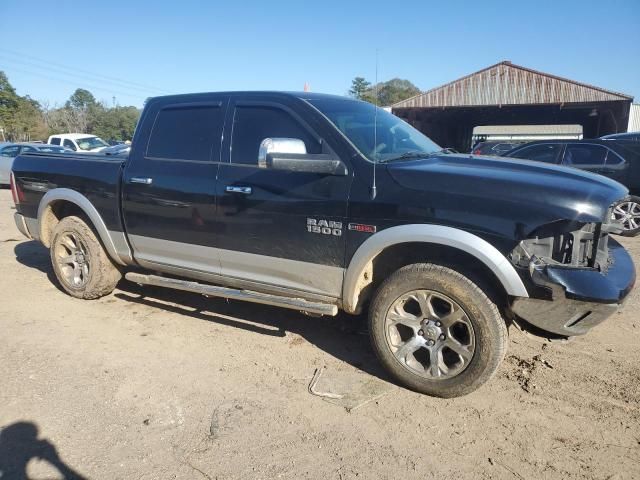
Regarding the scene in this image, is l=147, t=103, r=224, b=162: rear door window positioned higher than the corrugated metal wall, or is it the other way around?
the corrugated metal wall

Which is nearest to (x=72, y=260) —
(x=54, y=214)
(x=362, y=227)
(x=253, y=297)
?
(x=54, y=214)

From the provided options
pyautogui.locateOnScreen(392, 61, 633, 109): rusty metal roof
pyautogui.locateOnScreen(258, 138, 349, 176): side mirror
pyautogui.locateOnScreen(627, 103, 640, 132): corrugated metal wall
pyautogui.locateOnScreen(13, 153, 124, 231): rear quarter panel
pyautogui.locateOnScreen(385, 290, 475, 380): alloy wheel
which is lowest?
pyautogui.locateOnScreen(385, 290, 475, 380): alloy wheel

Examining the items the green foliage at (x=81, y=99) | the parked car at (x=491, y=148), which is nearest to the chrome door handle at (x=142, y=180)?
the parked car at (x=491, y=148)

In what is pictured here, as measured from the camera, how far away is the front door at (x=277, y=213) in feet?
10.8

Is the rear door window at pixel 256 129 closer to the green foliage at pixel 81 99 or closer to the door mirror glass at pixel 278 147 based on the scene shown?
the door mirror glass at pixel 278 147

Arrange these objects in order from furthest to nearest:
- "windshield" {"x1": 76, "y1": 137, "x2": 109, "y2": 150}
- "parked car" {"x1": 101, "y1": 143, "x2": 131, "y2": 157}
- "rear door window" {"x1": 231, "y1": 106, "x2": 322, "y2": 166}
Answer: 1. "windshield" {"x1": 76, "y1": 137, "x2": 109, "y2": 150}
2. "parked car" {"x1": 101, "y1": 143, "x2": 131, "y2": 157}
3. "rear door window" {"x1": 231, "y1": 106, "x2": 322, "y2": 166}

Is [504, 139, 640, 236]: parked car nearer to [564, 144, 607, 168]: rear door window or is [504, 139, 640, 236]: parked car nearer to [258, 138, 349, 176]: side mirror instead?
[564, 144, 607, 168]: rear door window

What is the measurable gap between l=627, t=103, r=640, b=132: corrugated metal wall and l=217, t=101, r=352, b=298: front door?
25.8m

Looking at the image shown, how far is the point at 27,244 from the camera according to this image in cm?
761

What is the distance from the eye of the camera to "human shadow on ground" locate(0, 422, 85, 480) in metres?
2.42

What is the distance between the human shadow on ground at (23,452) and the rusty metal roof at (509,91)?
26769 millimetres

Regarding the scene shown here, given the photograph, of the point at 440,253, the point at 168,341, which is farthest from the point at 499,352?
the point at 168,341

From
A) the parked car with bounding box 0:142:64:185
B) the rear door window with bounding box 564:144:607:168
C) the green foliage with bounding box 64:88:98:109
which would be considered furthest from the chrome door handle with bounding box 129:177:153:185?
the green foliage with bounding box 64:88:98:109

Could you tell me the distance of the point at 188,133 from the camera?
4.07 meters
